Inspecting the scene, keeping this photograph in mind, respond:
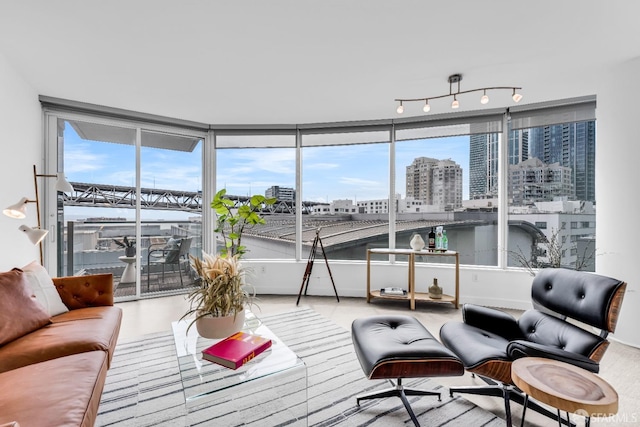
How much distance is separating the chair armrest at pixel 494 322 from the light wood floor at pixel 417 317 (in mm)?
406

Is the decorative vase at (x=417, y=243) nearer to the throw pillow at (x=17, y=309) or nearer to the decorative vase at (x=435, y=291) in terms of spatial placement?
the decorative vase at (x=435, y=291)

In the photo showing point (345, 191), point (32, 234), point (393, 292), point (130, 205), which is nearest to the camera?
point (32, 234)

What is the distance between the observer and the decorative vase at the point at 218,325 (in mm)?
2066

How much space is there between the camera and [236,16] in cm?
220

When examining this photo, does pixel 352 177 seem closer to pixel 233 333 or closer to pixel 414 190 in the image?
pixel 414 190

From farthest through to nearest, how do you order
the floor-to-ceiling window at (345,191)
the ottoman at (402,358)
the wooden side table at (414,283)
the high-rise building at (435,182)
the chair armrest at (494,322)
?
the floor-to-ceiling window at (345,191)
the high-rise building at (435,182)
the wooden side table at (414,283)
the chair armrest at (494,322)
the ottoman at (402,358)

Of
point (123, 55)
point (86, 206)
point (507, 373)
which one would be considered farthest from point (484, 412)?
point (86, 206)

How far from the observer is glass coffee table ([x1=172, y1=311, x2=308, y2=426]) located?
5.48ft

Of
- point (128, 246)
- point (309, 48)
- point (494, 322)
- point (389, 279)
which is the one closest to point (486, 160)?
point (389, 279)

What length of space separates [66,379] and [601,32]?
415 cm

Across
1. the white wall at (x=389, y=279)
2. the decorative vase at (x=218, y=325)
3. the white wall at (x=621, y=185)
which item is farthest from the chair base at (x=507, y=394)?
the white wall at (x=389, y=279)

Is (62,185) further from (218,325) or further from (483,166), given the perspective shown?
(483,166)

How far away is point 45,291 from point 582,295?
3.90 meters

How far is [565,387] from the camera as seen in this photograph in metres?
1.38
